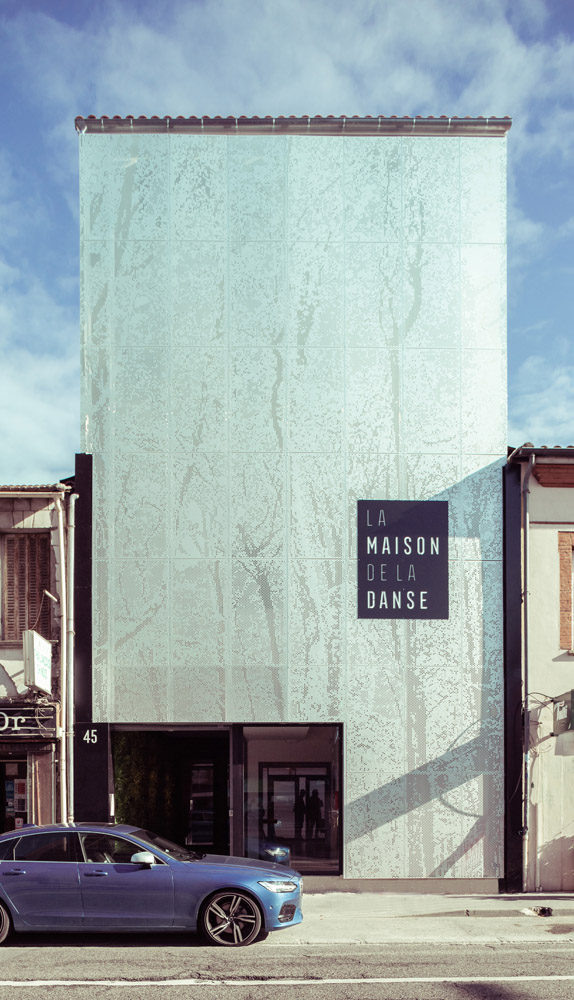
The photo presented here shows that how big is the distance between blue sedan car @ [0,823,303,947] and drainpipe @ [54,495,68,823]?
3.87 meters

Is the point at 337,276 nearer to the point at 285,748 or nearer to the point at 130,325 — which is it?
the point at 130,325

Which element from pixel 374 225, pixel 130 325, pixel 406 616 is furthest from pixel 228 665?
pixel 374 225

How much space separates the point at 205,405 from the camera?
15.0 m

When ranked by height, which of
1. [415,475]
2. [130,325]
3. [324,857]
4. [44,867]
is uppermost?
[130,325]

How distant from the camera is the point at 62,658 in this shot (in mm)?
14383

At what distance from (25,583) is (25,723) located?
2310mm

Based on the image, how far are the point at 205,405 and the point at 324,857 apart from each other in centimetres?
777

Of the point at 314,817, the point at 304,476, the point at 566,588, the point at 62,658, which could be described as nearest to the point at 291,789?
the point at 314,817

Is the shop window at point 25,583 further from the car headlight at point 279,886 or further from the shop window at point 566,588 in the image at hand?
the shop window at point 566,588

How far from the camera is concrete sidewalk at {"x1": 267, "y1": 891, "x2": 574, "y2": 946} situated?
1093 cm

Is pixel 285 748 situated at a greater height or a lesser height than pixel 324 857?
greater

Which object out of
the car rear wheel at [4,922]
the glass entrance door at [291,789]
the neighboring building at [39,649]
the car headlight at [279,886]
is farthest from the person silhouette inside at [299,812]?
the car rear wheel at [4,922]

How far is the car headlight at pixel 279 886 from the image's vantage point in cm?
1018

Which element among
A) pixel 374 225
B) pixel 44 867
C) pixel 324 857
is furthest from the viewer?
pixel 374 225
